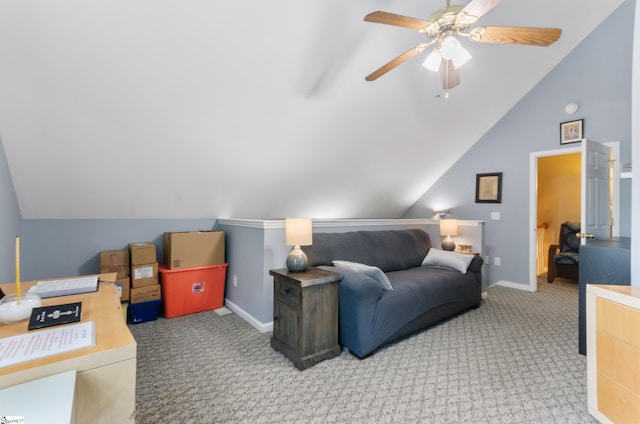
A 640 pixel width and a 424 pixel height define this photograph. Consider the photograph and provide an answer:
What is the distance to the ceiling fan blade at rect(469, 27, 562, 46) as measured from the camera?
1.77 metres

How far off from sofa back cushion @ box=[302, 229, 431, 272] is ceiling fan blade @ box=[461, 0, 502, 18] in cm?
208

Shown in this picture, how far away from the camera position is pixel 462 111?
398 centimetres

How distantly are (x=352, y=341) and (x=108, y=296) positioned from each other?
64.0 inches

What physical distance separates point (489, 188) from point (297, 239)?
3503 mm

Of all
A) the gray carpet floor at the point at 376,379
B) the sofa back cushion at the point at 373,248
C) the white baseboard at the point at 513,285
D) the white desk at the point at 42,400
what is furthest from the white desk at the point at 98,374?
the white baseboard at the point at 513,285

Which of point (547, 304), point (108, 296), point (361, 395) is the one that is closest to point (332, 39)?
point (108, 296)

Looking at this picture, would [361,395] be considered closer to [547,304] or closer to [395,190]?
[547,304]

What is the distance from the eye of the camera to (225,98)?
8.20ft

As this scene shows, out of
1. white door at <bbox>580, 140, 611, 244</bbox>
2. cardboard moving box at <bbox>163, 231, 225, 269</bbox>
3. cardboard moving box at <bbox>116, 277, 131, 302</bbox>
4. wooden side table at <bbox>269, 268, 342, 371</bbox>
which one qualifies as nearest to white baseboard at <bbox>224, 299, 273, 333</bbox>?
wooden side table at <bbox>269, 268, 342, 371</bbox>

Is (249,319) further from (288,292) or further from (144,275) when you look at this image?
(144,275)

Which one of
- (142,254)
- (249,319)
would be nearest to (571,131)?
(249,319)

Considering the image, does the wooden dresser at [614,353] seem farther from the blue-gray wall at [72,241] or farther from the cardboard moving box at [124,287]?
the blue-gray wall at [72,241]

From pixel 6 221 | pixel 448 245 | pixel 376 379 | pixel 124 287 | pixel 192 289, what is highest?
pixel 6 221

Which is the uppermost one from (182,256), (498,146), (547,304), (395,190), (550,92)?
(550,92)
